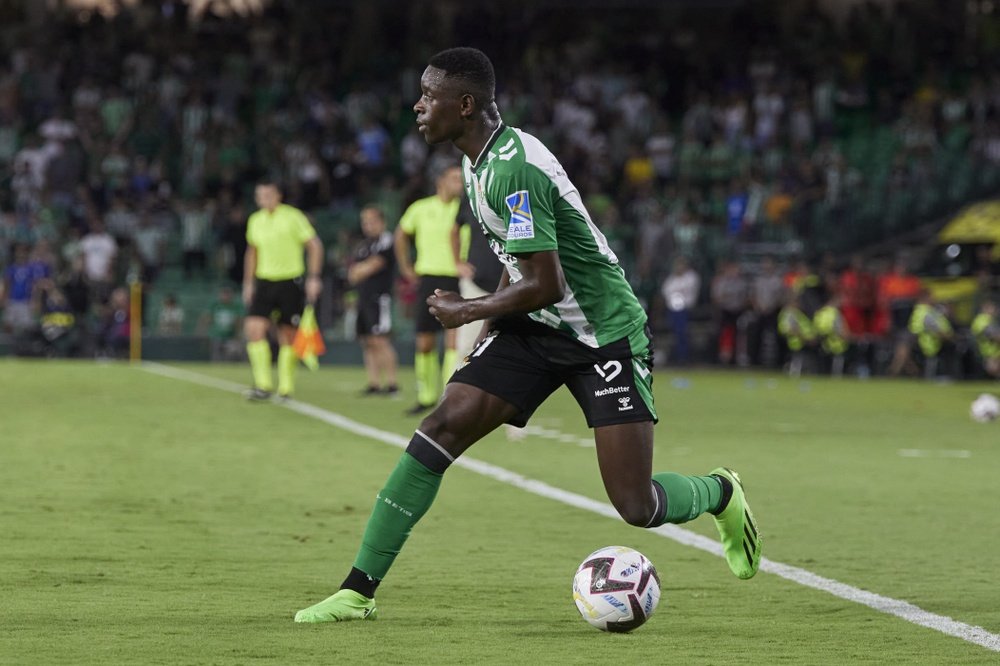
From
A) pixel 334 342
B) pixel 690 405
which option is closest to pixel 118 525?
pixel 690 405

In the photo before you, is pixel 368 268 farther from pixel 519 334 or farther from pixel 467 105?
pixel 467 105

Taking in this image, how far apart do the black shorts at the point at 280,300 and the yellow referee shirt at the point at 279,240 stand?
0.25ft

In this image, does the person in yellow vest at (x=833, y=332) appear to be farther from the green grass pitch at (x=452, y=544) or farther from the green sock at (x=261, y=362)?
the green sock at (x=261, y=362)

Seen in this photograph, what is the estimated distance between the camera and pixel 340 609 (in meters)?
6.42

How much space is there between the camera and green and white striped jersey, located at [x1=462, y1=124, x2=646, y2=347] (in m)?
6.30

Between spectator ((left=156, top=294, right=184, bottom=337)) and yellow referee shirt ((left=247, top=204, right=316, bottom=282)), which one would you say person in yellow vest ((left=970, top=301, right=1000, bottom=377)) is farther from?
spectator ((left=156, top=294, right=184, bottom=337))

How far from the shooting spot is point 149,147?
33.5m

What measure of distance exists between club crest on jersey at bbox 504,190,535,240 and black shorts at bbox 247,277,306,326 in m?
12.9

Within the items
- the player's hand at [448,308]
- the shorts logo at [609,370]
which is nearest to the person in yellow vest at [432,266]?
the shorts logo at [609,370]

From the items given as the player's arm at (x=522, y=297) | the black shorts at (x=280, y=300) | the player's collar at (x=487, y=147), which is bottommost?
the black shorts at (x=280, y=300)

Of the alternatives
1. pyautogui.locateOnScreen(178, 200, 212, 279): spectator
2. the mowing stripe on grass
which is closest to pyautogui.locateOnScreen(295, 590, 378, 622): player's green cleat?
the mowing stripe on grass

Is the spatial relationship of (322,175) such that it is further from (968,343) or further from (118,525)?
(118,525)

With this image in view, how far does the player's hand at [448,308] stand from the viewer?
6270 millimetres

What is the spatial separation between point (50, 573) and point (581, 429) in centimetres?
919
